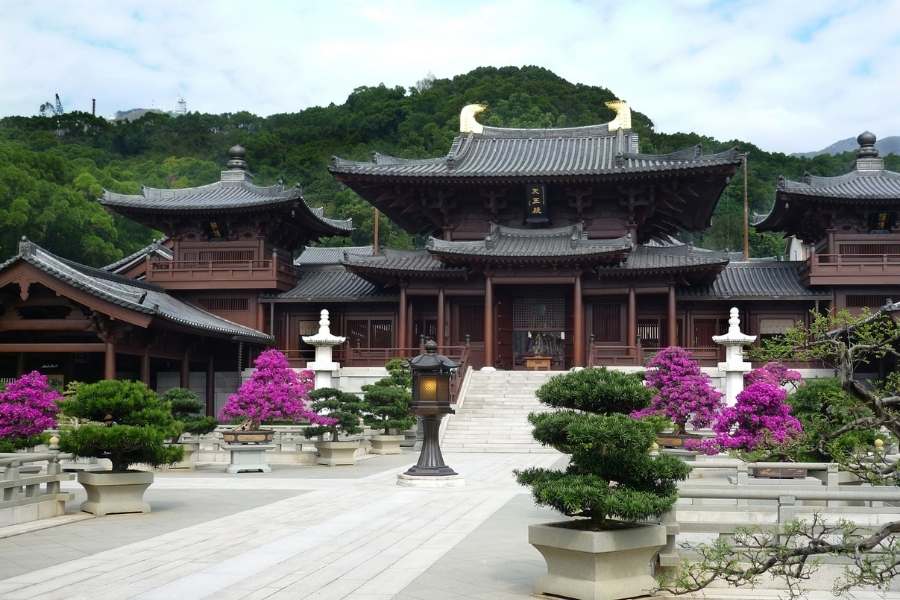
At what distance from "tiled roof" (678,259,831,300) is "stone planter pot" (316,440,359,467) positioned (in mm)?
17960

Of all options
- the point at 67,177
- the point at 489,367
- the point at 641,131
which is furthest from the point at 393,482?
the point at 641,131

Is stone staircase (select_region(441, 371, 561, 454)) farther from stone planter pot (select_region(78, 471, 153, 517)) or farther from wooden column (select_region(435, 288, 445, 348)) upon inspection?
stone planter pot (select_region(78, 471, 153, 517))

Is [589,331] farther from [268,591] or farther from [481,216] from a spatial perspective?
[268,591]

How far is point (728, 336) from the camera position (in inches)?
1268

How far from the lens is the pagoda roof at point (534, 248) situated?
3453cm

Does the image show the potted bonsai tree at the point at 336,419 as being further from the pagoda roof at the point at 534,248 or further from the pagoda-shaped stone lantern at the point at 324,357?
the pagoda roof at the point at 534,248

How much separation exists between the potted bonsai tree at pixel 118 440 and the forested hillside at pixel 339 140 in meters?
49.5

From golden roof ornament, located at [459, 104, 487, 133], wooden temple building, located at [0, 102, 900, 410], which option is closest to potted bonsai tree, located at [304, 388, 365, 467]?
wooden temple building, located at [0, 102, 900, 410]

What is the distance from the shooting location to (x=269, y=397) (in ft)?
83.0

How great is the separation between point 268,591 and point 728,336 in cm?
2581

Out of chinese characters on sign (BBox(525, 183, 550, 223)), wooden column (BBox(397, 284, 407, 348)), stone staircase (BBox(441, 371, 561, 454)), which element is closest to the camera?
stone staircase (BBox(441, 371, 561, 454))

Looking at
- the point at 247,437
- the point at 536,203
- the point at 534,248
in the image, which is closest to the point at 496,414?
the point at 534,248

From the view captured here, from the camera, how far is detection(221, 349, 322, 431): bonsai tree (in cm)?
2520

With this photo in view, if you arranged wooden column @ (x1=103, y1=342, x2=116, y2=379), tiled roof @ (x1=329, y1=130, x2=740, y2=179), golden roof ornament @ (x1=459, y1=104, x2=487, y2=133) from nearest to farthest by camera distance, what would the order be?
wooden column @ (x1=103, y1=342, x2=116, y2=379), tiled roof @ (x1=329, y1=130, x2=740, y2=179), golden roof ornament @ (x1=459, y1=104, x2=487, y2=133)
